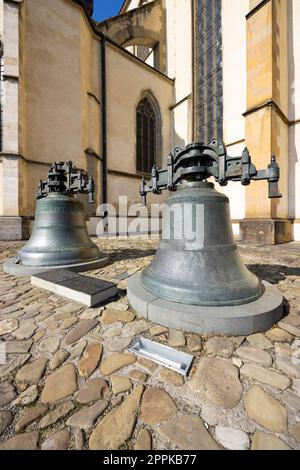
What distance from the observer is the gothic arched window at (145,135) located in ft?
43.4

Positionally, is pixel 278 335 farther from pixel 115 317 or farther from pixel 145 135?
pixel 145 135

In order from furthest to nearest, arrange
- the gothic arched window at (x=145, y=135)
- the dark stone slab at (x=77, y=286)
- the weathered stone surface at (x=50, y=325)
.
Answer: the gothic arched window at (x=145, y=135) < the dark stone slab at (x=77, y=286) < the weathered stone surface at (x=50, y=325)

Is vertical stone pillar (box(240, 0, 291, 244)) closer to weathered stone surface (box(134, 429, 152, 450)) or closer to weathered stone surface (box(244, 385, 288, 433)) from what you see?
weathered stone surface (box(244, 385, 288, 433))

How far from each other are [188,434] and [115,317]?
1.18m

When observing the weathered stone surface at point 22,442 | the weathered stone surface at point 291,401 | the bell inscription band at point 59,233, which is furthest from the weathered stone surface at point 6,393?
the bell inscription band at point 59,233

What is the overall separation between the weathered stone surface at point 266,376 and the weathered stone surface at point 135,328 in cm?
78

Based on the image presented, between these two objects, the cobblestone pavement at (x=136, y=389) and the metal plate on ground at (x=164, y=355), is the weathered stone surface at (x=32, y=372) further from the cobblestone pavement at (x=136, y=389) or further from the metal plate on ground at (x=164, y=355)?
the metal plate on ground at (x=164, y=355)

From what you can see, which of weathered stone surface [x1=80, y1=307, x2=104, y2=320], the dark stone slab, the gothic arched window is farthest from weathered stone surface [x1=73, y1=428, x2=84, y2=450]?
the gothic arched window

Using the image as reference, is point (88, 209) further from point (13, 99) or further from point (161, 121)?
point (161, 121)

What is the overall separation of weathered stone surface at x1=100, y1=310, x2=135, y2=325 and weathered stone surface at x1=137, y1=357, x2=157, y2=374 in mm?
530

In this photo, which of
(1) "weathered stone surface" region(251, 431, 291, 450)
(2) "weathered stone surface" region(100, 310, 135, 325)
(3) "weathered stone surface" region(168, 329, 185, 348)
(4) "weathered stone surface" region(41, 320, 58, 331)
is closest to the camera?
(1) "weathered stone surface" region(251, 431, 291, 450)

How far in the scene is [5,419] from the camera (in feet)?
3.25

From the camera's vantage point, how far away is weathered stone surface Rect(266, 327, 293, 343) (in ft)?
5.35

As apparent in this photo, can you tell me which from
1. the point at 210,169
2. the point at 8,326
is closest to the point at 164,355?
the point at 8,326
